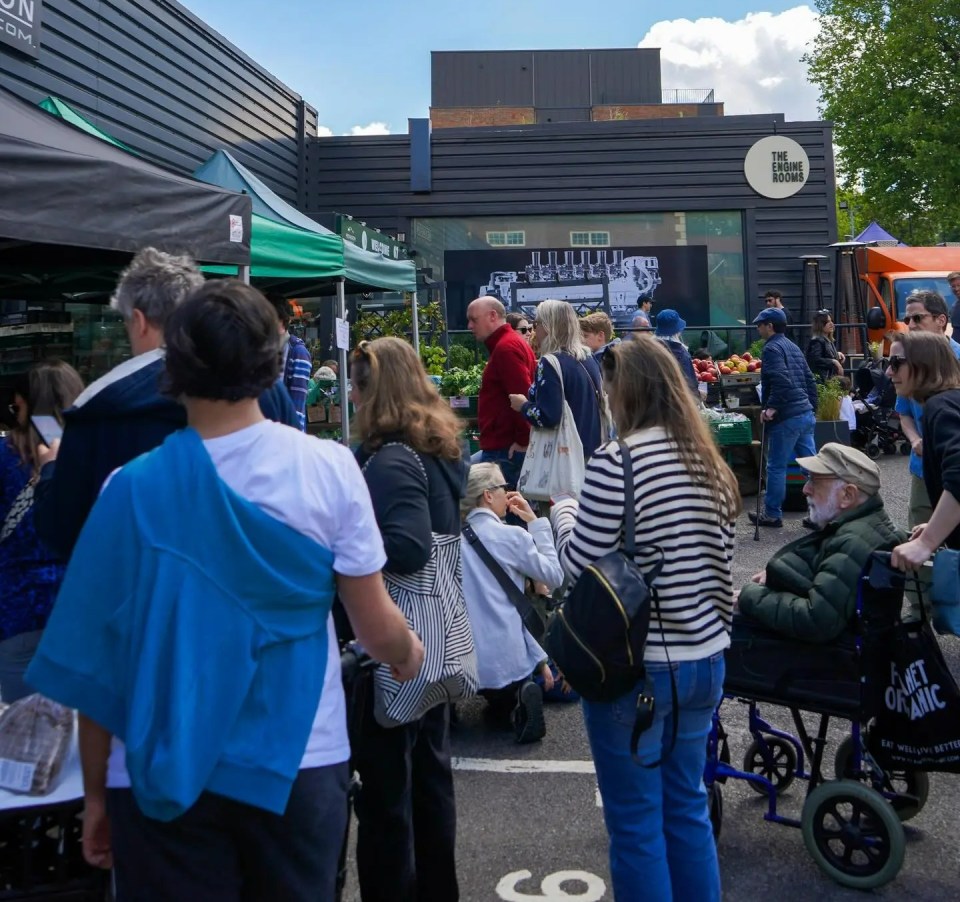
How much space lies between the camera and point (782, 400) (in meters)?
8.62

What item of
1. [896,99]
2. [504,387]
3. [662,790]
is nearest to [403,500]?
[662,790]

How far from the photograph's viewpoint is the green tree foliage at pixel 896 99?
28266mm

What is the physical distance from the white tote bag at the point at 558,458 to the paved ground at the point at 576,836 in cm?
160

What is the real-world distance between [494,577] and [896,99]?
29510mm

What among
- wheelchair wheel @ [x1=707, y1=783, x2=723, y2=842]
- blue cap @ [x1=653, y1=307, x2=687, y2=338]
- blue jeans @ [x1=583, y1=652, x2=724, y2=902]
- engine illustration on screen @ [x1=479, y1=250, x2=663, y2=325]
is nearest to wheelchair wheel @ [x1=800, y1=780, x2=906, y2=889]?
wheelchair wheel @ [x1=707, y1=783, x2=723, y2=842]

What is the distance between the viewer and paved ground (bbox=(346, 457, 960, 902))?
3.33 meters

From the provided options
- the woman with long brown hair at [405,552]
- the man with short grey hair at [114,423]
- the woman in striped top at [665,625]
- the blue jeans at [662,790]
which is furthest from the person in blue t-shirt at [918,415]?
the man with short grey hair at [114,423]

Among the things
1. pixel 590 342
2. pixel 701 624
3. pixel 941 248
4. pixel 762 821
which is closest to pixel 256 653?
pixel 701 624

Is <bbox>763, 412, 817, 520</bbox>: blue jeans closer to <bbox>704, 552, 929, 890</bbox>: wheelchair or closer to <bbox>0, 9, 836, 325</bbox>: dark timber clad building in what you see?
<bbox>704, 552, 929, 890</bbox>: wheelchair

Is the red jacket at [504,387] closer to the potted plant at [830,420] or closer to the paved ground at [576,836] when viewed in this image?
the paved ground at [576,836]

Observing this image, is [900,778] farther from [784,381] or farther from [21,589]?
[784,381]

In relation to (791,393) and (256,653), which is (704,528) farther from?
(791,393)

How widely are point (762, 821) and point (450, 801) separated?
145 cm

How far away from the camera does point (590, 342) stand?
7.46 m
